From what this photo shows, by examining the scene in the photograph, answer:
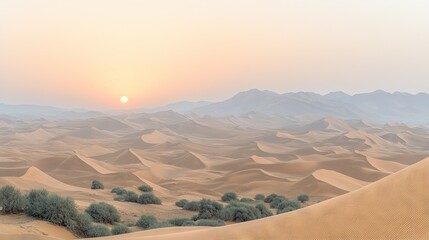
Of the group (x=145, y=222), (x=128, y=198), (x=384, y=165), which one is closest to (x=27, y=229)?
(x=145, y=222)

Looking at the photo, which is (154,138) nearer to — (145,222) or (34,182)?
(34,182)

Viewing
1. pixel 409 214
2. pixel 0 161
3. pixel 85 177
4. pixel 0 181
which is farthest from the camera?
pixel 0 161

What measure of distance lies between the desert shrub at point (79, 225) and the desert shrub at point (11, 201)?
159 centimetres

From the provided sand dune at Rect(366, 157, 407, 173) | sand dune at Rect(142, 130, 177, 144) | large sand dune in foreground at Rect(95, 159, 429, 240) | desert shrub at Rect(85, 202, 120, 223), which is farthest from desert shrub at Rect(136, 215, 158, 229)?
sand dune at Rect(142, 130, 177, 144)

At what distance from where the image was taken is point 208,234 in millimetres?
6793

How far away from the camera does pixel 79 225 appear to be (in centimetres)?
1047

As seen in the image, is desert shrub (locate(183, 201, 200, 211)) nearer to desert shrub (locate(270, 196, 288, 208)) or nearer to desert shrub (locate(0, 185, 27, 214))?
desert shrub (locate(270, 196, 288, 208))

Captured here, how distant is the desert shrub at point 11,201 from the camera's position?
35.3 ft

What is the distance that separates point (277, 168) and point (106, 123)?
80.8 metres

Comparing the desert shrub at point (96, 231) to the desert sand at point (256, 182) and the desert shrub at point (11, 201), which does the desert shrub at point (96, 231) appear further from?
the desert shrub at point (11, 201)

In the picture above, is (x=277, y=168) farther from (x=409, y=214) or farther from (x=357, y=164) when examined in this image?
(x=409, y=214)

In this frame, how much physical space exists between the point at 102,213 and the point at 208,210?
416cm

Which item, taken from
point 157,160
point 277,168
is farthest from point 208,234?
point 157,160

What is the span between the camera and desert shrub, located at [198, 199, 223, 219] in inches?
575
